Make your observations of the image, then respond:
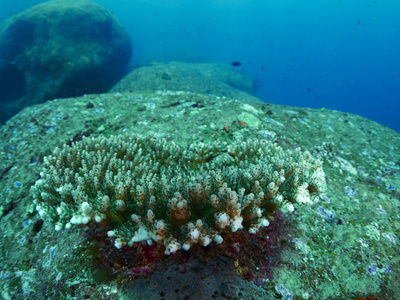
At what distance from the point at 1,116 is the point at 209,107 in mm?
17766

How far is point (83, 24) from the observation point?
18.0m

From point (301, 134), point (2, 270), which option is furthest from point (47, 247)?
point (301, 134)

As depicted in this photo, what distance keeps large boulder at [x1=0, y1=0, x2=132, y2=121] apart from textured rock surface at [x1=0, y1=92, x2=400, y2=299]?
40.0 ft

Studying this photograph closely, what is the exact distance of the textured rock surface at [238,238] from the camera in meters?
1.85

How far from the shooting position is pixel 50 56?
15.1m

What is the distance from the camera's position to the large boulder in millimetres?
15062

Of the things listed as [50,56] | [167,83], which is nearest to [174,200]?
[167,83]

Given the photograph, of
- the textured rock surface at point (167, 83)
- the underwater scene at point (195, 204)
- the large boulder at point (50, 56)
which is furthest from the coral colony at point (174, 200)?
the large boulder at point (50, 56)

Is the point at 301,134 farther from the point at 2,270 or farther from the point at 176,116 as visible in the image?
the point at 2,270

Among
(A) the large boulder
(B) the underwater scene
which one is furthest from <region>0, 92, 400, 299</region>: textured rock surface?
(A) the large boulder

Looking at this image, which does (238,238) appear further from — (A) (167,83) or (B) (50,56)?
(B) (50,56)

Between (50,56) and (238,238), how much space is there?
18997mm

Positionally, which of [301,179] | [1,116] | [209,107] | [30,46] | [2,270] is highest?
[301,179]

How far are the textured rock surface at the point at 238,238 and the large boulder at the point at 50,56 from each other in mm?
12194
